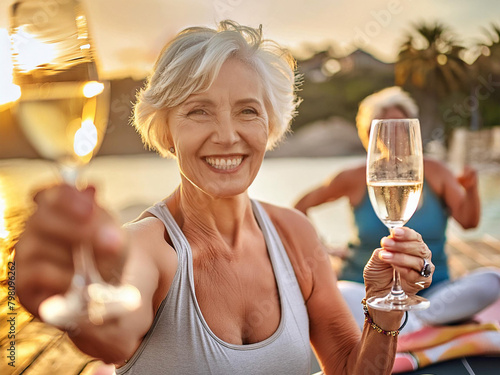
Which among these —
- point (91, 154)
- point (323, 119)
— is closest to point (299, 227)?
point (91, 154)

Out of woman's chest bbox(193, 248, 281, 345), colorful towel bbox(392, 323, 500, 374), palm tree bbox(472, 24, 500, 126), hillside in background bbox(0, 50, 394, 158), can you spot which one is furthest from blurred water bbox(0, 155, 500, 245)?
woman's chest bbox(193, 248, 281, 345)

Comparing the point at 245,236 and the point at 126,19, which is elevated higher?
the point at 126,19

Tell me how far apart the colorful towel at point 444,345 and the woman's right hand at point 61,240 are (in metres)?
A: 2.03

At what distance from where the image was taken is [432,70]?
13.1 m

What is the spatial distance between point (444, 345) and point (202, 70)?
73.4 inches

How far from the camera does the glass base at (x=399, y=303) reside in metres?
1.10

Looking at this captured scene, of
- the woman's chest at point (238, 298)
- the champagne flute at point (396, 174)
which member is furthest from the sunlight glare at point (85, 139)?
the woman's chest at point (238, 298)

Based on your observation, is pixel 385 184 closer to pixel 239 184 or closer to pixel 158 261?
pixel 239 184

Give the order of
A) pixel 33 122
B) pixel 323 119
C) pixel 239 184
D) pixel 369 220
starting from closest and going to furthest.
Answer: pixel 33 122 → pixel 239 184 → pixel 369 220 → pixel 323 119

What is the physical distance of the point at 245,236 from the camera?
1.53m

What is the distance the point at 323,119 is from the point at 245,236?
1471 cm

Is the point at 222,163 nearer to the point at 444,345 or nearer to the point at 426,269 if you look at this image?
the point at 426,269

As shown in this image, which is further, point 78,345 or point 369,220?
point 369,220

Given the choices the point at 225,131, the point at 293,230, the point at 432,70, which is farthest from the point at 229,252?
the point at 432,70
